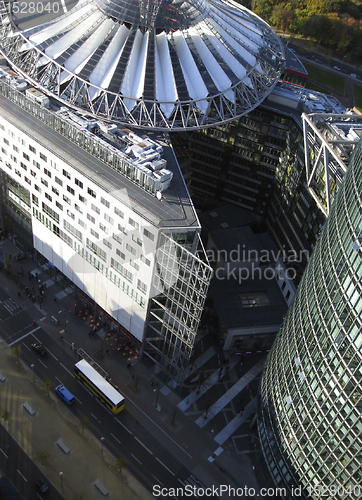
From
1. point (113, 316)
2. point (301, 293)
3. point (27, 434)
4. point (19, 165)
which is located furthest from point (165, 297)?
point (19, 165)

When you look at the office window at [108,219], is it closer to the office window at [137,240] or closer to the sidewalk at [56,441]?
the office window at [137,240]

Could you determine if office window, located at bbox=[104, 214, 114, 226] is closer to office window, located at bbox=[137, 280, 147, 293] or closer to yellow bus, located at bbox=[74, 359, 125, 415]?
office window, located at bbox=[137, 280, 147, 293]

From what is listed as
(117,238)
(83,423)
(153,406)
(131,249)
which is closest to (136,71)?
(117,238)

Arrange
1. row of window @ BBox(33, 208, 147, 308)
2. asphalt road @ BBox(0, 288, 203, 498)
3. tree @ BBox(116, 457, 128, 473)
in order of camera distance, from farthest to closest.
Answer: row of window @ BBox(33, 208, 147, 308) < asphalt road @ BBox(0, 288, 203, 498) < tree @ BBox(116, 457, 128, 473)

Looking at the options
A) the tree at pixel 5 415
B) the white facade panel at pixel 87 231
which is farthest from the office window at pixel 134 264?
the tree at pixel 5 415

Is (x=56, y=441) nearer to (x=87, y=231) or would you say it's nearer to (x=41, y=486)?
(x=41, y=486)

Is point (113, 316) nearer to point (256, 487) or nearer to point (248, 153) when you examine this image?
point (256, 487)

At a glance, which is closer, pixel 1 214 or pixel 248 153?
pixel 1 214

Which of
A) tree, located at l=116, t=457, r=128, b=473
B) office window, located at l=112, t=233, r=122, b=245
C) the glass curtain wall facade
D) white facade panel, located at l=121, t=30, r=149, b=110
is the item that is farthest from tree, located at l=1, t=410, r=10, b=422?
white facade panel, located at l=121, t=30, r=149, b=110

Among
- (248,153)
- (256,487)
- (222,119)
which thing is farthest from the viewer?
(248,153)
